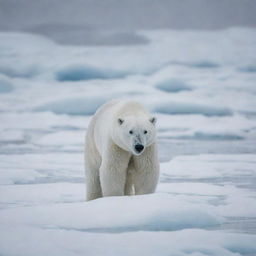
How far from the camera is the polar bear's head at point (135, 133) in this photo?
3.32 metres

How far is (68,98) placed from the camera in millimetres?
11852

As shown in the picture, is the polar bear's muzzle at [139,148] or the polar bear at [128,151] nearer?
the polar bear's muzzle at [139,148]

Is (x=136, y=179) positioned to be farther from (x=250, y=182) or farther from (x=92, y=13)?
(x=92, y=13)

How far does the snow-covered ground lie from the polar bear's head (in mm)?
305

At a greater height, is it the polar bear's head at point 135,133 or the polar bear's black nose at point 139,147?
the polar bear's head at point 135,133

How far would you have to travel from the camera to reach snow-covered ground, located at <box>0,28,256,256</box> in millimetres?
2660

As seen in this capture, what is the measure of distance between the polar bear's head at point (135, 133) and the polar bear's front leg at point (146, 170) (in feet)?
0.31

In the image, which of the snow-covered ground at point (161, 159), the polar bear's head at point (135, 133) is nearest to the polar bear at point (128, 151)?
the polar bear's head at point (135, 133)

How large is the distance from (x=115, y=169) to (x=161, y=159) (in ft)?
9.00

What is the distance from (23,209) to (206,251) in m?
1.17

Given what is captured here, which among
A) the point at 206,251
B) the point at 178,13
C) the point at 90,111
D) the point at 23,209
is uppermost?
the point at 178,13

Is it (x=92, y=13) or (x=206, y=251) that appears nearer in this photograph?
(x=206, y=251)

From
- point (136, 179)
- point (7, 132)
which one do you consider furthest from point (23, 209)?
point (7, 132)

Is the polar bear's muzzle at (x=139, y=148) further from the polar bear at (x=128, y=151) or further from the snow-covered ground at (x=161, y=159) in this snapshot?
the snow-covered ground at (x=161, y=159)
